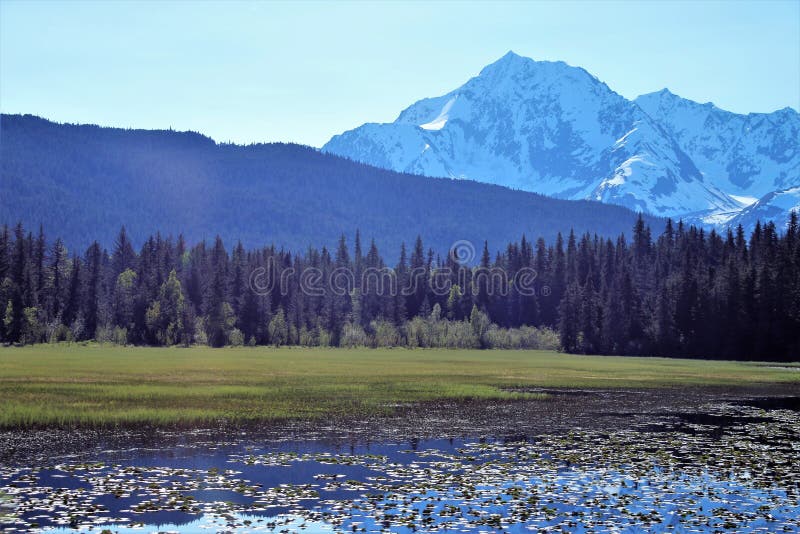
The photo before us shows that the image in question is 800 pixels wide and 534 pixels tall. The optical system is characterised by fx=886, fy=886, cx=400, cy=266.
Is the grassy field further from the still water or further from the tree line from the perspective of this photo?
the tree line

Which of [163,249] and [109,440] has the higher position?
[163,249]

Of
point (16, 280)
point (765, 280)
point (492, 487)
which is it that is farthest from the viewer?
point (16, 280)

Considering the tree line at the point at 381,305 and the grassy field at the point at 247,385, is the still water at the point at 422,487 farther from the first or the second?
the tree line at the point at 381,305

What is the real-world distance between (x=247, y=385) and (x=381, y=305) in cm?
13264

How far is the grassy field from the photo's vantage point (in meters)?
44.1

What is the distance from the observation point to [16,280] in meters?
143

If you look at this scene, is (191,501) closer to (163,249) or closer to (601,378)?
(601,378)

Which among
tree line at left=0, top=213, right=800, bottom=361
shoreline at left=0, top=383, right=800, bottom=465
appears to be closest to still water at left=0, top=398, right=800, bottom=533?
shoreline at left=0, top=383, right=800, bottom=465

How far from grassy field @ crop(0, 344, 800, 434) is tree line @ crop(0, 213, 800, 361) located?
3527cm

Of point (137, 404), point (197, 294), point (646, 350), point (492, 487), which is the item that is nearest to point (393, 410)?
point (137, 404)

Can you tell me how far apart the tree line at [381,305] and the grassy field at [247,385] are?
35267 mm

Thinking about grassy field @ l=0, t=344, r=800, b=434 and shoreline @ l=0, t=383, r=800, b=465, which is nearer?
shoreline @ l=0, t=383, r=800, b=465

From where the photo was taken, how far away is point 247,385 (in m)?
62.3

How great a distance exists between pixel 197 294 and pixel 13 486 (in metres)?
152
